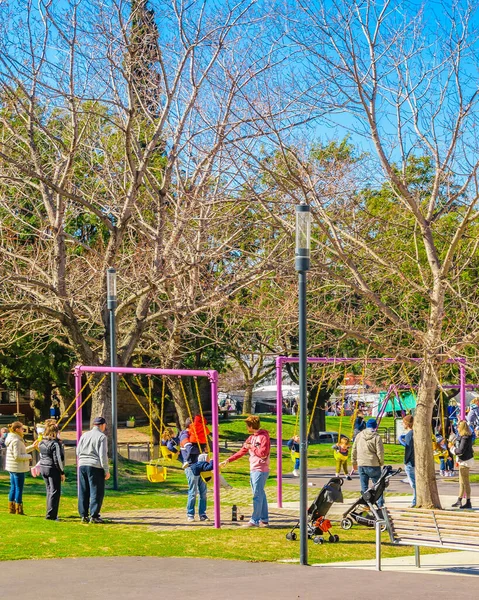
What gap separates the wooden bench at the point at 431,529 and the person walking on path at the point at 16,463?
6.37 meters

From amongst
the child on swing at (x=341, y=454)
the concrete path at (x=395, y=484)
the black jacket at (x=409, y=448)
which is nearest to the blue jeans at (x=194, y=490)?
the black jacket at (x=409, y=448)

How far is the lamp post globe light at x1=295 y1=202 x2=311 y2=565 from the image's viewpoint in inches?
448

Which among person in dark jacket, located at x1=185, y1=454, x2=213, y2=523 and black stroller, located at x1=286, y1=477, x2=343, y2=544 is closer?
black stroller, located at x1=286, y1=477, x2=343, y2=544

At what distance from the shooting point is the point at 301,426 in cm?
1168

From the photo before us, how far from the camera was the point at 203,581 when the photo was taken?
1022 centimetres

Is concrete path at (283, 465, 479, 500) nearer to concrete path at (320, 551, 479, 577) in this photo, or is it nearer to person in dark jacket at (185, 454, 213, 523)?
person in dark jacket at (185, 454, 213, 523)

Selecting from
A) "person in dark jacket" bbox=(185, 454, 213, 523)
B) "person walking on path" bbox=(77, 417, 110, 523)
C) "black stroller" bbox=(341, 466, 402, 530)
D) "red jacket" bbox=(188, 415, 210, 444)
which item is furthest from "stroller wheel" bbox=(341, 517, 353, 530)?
"person walking on path" bbox=(77, 417, 110, 523)

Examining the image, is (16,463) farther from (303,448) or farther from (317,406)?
(317,406)

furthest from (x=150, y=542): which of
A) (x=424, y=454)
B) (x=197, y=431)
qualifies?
(x=424, y=454)

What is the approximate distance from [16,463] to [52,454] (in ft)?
2.89

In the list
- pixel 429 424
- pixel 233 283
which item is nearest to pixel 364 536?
pixel 429 424

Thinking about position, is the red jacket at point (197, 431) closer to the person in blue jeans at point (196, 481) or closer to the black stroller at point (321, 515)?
the person in blue jeans at point (196, 481)

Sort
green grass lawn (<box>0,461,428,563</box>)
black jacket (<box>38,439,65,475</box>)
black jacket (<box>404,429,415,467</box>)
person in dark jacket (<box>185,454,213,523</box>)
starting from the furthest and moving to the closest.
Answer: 1. black jacket (<box>404,429,415,467</box>)
2. person in dark jacket (<box>185,454,213,523</box>)
3. black jacket (<box>38,439,65,475</box>)
4. green grass lawn (<box>0,461,428,563</box>)

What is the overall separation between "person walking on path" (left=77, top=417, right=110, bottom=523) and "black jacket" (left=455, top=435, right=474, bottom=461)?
6.93m
